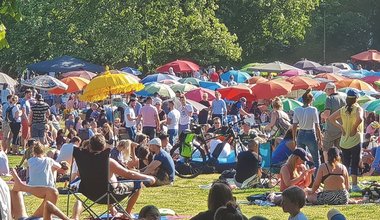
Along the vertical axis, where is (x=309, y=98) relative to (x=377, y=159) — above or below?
above

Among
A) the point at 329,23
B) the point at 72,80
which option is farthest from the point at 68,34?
the point at 329,23

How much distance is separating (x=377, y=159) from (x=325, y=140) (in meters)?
2.57

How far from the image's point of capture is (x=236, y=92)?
32.8 m

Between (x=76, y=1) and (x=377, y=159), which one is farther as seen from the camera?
(x=76, y=1)

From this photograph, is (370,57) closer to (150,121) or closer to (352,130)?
(150,121)

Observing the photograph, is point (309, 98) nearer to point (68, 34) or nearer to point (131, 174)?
point (131, 174)

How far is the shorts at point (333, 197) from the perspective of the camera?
1539cm

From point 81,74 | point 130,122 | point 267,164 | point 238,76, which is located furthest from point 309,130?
point 238,76

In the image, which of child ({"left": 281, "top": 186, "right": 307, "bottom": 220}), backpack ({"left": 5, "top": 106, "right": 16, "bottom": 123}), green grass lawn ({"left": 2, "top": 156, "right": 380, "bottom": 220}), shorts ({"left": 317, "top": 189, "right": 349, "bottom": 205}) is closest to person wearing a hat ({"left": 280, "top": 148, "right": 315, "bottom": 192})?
shorts ({"left": 317, "top": 189, "right": 349, "bottom": 205})

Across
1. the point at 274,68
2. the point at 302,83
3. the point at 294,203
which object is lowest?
the point at 274,68

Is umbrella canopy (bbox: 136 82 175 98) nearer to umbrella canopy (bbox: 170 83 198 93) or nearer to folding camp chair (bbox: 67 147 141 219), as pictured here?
umbrella canopy (bbox: 170 83 198 93)

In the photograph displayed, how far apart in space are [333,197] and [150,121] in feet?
35.3

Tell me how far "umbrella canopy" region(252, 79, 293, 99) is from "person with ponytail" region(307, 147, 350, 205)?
17.3 meters

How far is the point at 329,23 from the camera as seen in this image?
2714 inches
